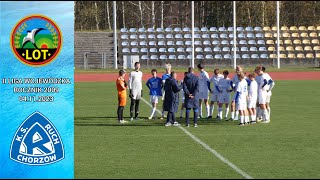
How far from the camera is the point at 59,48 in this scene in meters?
11.0

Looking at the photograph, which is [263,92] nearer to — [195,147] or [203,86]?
[203,86]

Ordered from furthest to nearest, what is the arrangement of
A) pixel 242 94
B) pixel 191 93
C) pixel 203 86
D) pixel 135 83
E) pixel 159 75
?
pixel 159 75, pixel 203 86, pixel 135 83, pixel 242 94, pixel 191 93

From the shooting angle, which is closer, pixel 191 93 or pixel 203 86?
pixel 191 93

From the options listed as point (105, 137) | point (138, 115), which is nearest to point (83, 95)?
point (138, 115)

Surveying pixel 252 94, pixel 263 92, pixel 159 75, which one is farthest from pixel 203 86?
pixel 159 75

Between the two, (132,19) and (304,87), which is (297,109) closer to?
(304,87)

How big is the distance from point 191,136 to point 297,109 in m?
10.7

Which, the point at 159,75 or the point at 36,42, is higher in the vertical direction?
the point at 36,42

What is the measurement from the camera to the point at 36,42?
10.9 metres

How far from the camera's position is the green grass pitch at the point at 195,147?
17.5 meters

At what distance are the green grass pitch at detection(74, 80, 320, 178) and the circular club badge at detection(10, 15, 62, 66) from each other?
208 inches

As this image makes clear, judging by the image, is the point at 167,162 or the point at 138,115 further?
the point at 138,115

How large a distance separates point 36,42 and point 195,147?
11320 mm

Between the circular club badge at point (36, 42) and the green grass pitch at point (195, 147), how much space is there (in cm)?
527
